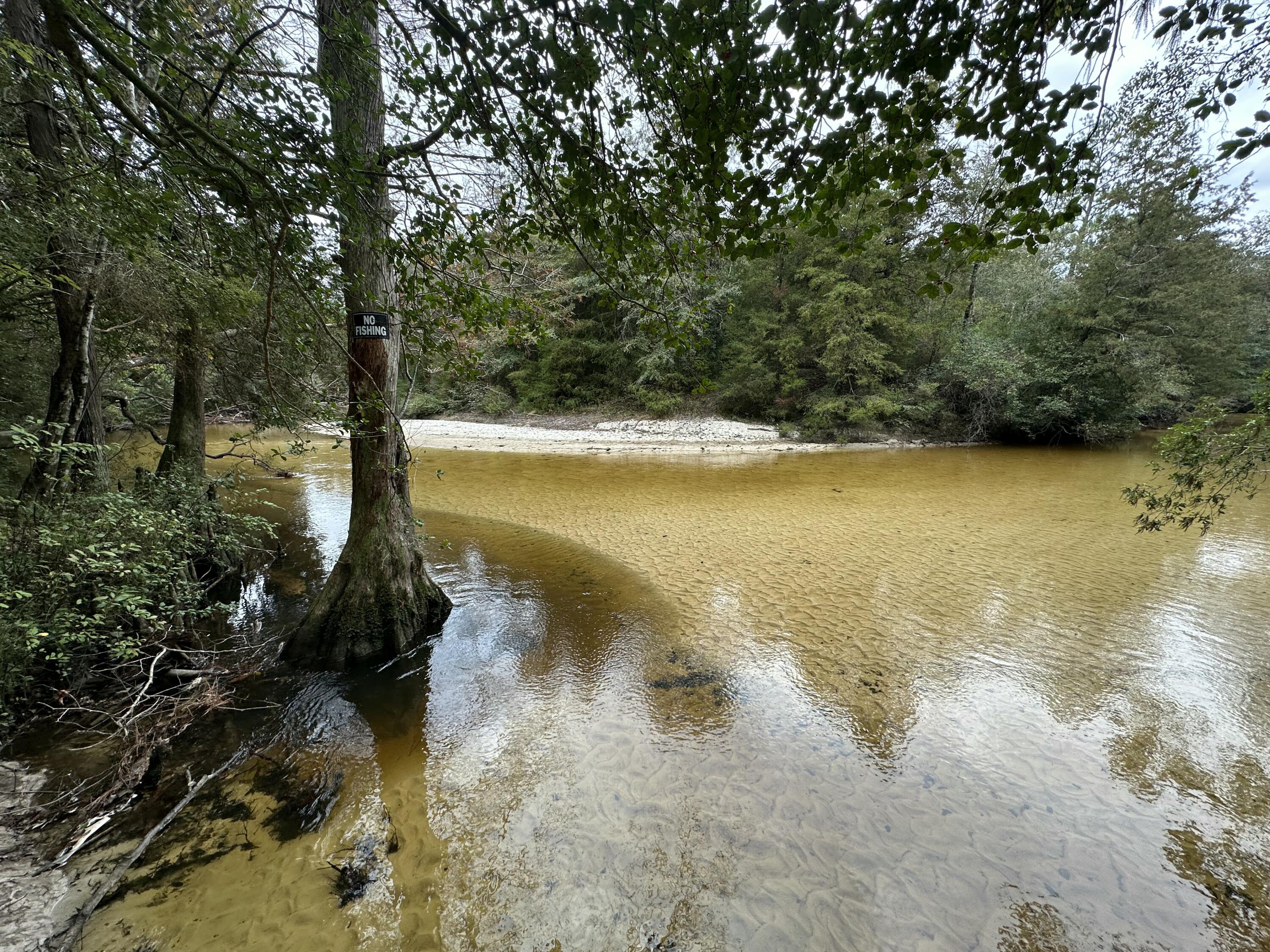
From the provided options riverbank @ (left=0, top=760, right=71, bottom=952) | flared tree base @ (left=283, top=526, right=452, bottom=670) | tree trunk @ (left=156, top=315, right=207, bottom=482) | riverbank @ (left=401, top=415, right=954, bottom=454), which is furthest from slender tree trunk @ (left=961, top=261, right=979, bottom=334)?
riverbank @ (left=0, top=760, right=71, bottom=952)

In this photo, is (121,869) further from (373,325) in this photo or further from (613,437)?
(613,437)

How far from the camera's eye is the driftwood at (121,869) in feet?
6.41

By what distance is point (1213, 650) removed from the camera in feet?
15.8

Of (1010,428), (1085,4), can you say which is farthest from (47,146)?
(1010,428)

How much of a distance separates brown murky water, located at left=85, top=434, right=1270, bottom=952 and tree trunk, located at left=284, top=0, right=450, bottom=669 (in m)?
0.35

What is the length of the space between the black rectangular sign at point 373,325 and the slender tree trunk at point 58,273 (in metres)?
1.76

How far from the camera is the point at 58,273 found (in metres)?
4.29

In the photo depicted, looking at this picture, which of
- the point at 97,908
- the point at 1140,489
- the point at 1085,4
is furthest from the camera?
the point at 1140,489

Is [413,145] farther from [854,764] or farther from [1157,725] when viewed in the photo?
[1157,725]

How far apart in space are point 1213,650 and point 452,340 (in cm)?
775

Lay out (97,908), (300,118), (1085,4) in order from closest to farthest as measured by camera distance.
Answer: (1085,4) < (97,908) < (300,118)

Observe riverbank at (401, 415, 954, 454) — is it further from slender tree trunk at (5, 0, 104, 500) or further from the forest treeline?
slender tree trunk at (5, 0, 104, 500)

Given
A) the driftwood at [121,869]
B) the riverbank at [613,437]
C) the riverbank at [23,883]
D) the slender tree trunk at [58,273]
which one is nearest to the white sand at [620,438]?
the riverbank at [613,437]

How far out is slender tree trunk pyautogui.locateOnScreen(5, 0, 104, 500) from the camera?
347 cm
